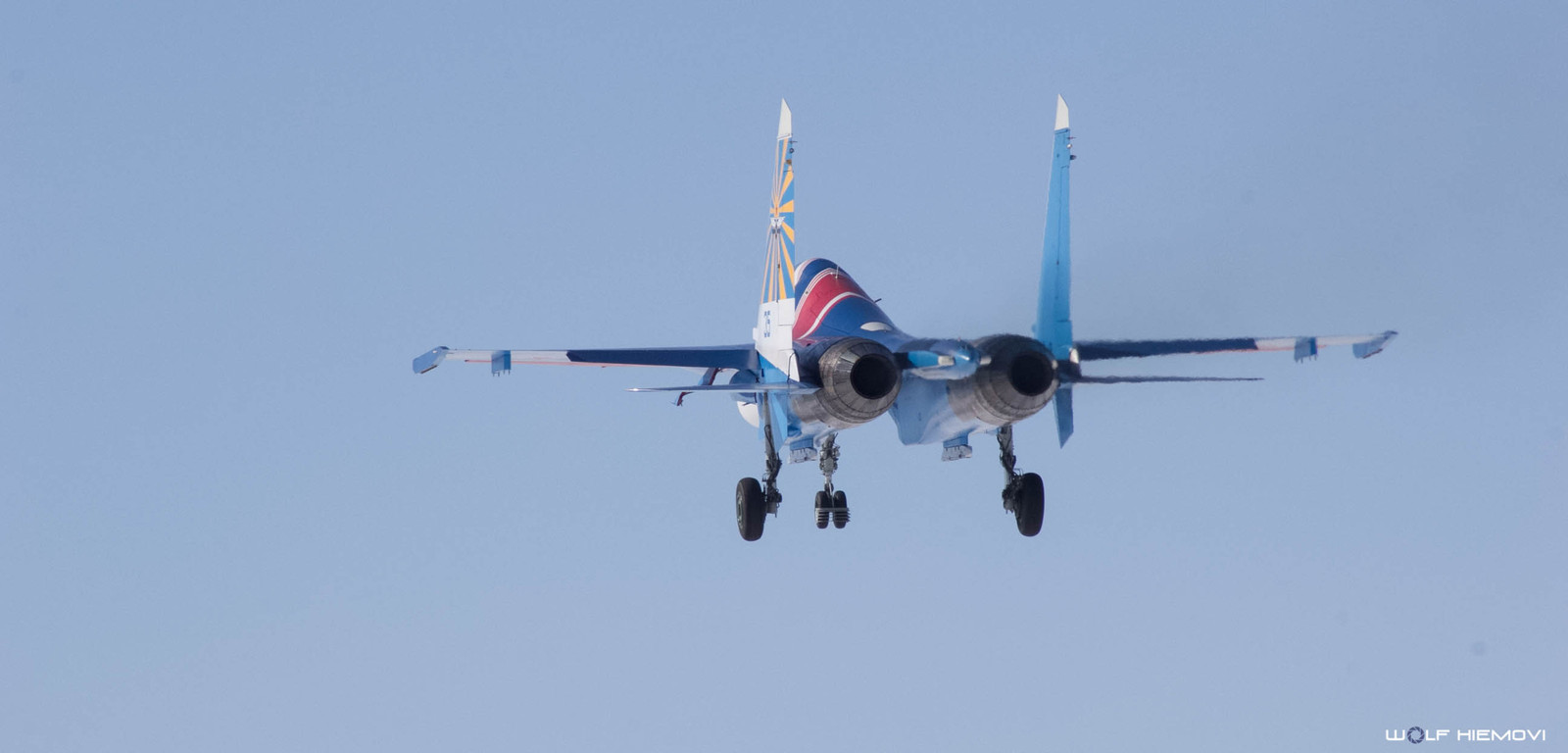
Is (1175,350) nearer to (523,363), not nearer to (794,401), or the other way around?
(794,401)

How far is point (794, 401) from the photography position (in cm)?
4831

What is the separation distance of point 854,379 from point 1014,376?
321 cm

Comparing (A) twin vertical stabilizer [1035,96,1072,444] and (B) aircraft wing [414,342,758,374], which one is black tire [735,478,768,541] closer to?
(B) aircraft wing [414,342,758,374]

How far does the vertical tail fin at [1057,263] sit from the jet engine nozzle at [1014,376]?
71cm

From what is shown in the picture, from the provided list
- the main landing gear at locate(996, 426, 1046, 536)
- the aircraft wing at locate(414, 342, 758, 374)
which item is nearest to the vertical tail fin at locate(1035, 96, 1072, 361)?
the main landing gear at locate(996, 426, 1046, 536)

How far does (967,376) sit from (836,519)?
8501 millimetres

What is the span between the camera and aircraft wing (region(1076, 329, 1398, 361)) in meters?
44.9

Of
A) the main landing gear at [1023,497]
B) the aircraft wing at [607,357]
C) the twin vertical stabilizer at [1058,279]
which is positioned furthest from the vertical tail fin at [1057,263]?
the aircraft wing at [607,357]

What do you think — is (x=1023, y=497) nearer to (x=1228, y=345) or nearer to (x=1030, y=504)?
(x=1030, y=504)

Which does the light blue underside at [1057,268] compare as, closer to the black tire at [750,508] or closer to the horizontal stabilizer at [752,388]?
the horizontal stabilizer at [752,388]

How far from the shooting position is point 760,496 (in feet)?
170

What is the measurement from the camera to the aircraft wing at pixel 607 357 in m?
46.4

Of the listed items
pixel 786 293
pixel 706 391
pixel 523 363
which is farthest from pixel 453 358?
pixel 786 293

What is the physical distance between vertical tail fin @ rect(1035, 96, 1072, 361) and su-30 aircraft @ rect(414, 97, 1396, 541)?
2 centimetres
